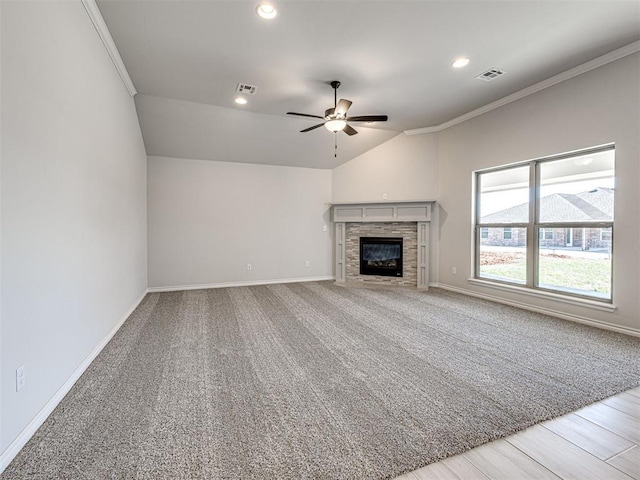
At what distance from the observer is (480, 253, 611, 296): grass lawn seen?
358 cm

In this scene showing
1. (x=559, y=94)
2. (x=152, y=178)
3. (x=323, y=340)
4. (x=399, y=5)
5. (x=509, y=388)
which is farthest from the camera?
(x=152, y=178)

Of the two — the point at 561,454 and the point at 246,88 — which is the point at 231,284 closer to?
the point at 246,88

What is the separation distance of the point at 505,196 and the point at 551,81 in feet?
5.24

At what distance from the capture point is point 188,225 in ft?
18.7

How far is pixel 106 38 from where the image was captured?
2.83 m

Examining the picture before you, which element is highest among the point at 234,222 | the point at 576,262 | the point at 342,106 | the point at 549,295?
the point at 342,106

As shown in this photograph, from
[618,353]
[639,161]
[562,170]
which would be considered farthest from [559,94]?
[618,353]

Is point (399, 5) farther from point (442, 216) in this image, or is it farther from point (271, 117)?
point (442, 216)

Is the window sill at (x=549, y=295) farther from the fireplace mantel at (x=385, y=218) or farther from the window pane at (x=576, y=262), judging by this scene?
the fireplace mantel at (x=385, y=218)

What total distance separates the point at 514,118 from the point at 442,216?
194 cm

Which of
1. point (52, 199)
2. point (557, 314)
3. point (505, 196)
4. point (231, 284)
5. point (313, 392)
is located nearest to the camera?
point (52, 199)

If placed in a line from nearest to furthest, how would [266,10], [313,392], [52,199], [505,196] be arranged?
[52,199] → [313,392] → [266,10] → [505,196]

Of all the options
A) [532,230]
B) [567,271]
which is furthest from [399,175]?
[567,271]

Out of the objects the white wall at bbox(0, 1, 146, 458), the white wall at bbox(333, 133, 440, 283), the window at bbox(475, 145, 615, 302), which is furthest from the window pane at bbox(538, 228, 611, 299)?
the white wall at bbox(0, 1, 146, 458)
